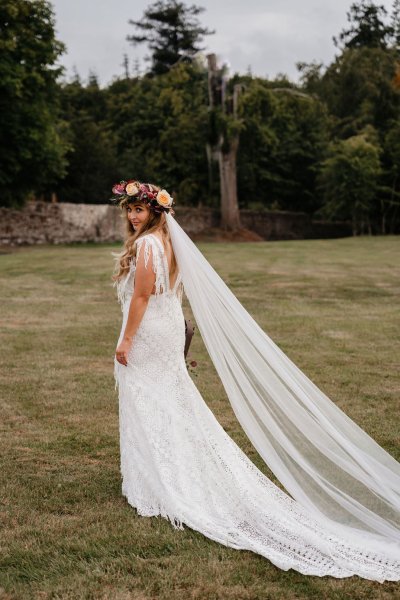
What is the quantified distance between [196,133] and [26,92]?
1732 centimetres

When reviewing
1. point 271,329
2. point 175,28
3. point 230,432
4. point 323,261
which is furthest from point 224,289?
point 175,28

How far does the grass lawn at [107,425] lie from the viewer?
3.78 meters

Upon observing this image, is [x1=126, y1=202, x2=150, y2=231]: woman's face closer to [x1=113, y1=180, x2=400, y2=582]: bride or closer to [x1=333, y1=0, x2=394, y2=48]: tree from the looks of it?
[x1=113, y1=180, x2=400, y2=582]: bride

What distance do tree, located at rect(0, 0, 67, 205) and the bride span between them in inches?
1094

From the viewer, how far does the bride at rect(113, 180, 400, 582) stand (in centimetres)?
425

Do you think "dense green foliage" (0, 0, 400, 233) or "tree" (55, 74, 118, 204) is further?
"tree" (55, 74, 118, 204)

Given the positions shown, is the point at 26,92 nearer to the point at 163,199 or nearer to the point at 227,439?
the point at 163,199

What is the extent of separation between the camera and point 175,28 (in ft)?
203

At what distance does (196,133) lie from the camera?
48.1m

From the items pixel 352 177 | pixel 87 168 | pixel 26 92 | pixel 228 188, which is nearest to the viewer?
pixel 26 92

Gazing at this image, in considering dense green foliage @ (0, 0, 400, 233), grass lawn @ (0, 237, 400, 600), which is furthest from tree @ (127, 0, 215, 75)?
grass lawn @ (0, 237, 400, 600)

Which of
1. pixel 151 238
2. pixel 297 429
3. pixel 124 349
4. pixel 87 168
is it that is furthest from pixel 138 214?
pixel 87 168

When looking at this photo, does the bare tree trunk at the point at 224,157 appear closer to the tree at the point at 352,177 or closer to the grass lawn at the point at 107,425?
the tree at the point at 352,177

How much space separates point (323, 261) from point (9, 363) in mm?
16323
